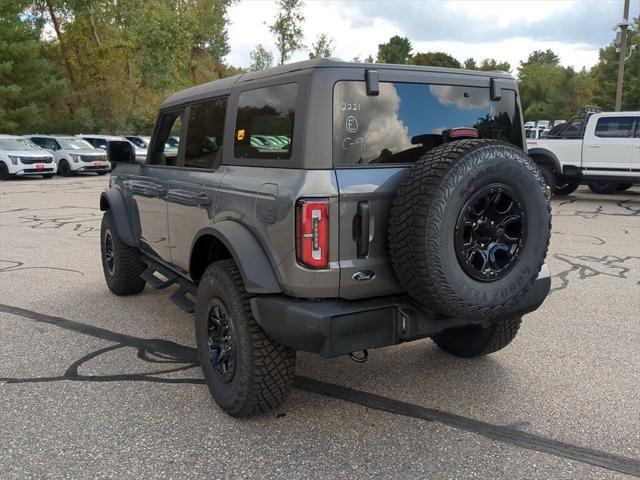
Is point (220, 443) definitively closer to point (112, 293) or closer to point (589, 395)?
point (589, 395)

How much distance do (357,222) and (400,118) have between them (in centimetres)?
68

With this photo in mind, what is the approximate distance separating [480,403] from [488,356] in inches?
30.6

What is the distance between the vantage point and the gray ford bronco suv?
8.93 feet

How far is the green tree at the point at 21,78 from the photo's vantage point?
2781 cm

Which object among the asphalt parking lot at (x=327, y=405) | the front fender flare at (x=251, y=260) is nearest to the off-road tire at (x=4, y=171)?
the asphalt parking lot at (x=327, y=405)

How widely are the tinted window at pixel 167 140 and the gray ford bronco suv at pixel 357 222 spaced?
3.74 ft

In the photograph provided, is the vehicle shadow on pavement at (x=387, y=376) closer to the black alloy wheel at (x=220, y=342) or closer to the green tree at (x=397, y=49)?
the black alloy wheel at (x=220, y=342)

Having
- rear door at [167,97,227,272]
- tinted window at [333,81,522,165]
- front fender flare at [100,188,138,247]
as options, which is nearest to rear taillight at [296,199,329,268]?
tinted window at [333,81,522,165]

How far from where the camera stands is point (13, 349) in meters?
4.20

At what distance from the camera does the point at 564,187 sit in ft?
47.3

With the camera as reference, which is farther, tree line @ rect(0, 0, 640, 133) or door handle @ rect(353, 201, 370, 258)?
tree line @ rect(0, 0, 640, 133)

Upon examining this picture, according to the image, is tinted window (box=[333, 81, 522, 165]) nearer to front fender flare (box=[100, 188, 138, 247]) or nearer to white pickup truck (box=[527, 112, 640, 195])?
front fender flare (box=[100, 188, 138, 247])

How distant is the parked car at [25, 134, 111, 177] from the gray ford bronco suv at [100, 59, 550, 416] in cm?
2040

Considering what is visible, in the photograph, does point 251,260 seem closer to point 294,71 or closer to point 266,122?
point 266,122
